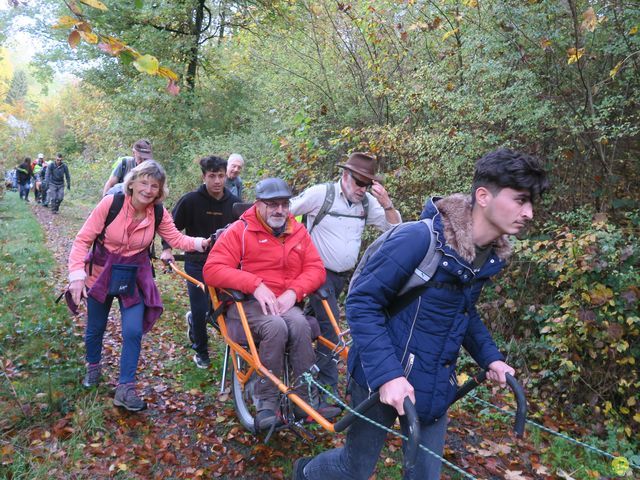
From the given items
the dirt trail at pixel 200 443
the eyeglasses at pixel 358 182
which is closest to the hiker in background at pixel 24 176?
the dirt trail at pixel 200 443

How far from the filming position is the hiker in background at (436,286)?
2.24 metres

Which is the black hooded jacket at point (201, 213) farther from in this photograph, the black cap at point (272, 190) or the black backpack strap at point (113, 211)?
the black cap at point (272, 190)

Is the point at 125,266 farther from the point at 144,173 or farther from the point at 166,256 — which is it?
the point at 166,256

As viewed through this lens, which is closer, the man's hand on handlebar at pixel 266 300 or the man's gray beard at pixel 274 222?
the man's hand on handlebar at pixel 266 300

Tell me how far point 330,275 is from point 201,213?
173 centimetres

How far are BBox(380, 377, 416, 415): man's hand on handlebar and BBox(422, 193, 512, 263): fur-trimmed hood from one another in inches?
24.6

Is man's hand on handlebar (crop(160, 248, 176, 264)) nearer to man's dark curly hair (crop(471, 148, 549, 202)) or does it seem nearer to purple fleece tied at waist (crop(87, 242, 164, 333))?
purple fleece tied at waist (crop(87, 242, 164, 333))

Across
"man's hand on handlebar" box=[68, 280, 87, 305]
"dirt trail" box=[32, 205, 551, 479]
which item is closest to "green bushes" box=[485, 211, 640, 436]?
"dirt trail" box=[32, 205, 551, 479]

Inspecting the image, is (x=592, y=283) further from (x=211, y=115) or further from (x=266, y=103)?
(x=211, y=115)

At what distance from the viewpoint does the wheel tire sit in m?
4.07

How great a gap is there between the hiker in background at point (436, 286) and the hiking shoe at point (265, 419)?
3.96 ft

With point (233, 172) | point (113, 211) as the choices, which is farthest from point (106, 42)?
point (233, 172)

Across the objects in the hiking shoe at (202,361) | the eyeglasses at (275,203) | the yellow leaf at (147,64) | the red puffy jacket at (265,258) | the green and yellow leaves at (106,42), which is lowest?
the hiking shoe at (202,361)

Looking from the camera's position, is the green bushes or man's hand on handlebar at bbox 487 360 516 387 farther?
the green bushes
